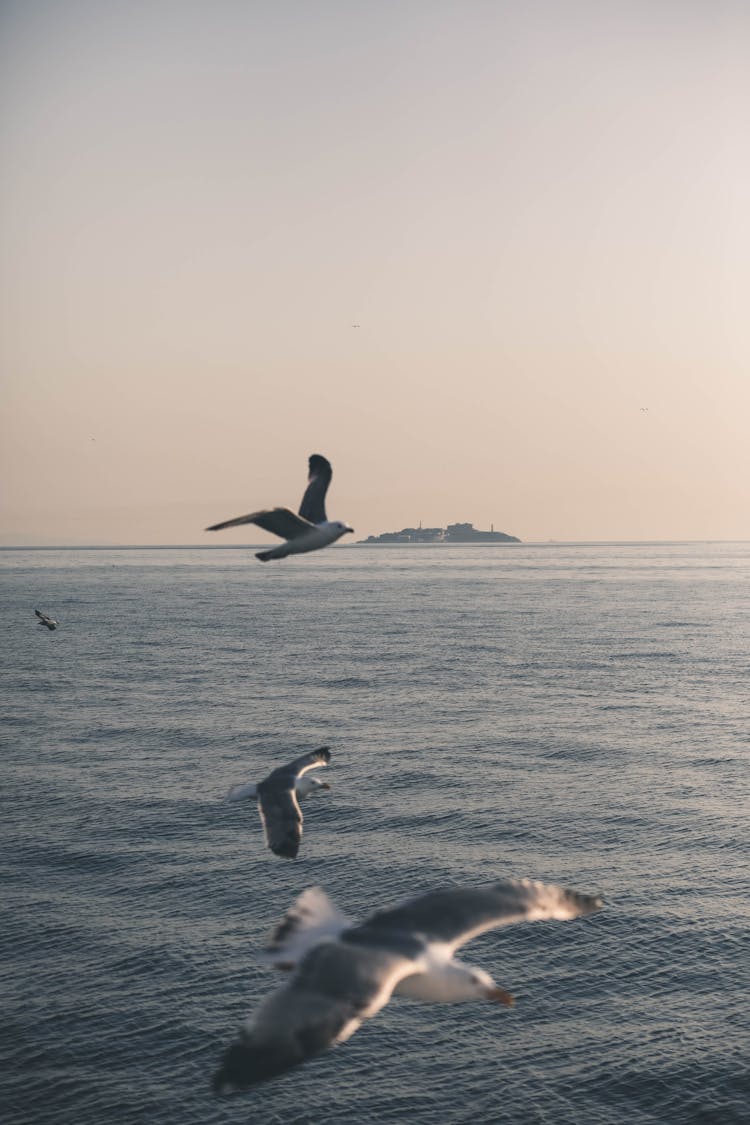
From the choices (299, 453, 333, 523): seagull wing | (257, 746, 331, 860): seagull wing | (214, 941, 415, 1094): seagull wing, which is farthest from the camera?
(257, 746, 331, 860): seagull wing

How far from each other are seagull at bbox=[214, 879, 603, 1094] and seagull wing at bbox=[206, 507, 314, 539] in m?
4.58

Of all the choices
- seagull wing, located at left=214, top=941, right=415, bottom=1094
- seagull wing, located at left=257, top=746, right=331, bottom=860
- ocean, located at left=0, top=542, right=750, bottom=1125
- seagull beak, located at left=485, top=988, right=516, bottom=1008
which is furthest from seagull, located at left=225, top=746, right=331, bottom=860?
ocean, located at left=0, top=542, right=750, bottom=1125

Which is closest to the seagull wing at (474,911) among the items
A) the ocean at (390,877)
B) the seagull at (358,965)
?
the seagull at (358,965)

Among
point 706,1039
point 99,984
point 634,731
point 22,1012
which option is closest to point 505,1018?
point 706,1039

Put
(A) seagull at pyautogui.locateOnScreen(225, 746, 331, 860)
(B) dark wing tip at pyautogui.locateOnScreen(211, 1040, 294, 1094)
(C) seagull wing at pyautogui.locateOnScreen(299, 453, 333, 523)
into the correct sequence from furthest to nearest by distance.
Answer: (A) seagull at pyautogui.locateOnScreen(225, 746, 331, 860) → (C) seagull wing at pyautogui.locateOnScreen(299, 453, 333, 523) → (B) dark wing tip at pyautogui.locateOnScreen(211, 1040, 294, 1094)

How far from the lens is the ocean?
1590 inches

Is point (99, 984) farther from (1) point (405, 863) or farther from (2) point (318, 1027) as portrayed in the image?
(2) point (318, 1027)

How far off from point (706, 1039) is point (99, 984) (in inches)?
1137

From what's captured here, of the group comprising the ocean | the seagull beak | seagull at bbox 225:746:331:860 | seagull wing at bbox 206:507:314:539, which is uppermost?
seagull wing at bbox 206:507:314:539

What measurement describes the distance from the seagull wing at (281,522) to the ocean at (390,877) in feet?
77.0

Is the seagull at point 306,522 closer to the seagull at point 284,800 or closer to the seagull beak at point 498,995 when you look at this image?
the seagull at point 284,800

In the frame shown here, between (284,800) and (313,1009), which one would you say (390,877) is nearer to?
(284,800)

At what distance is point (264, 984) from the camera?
4828 centimetres

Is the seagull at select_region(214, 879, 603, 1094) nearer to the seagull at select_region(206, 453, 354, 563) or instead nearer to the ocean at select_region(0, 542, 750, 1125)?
the seagull at select_region(206, 453, 354, 563)
